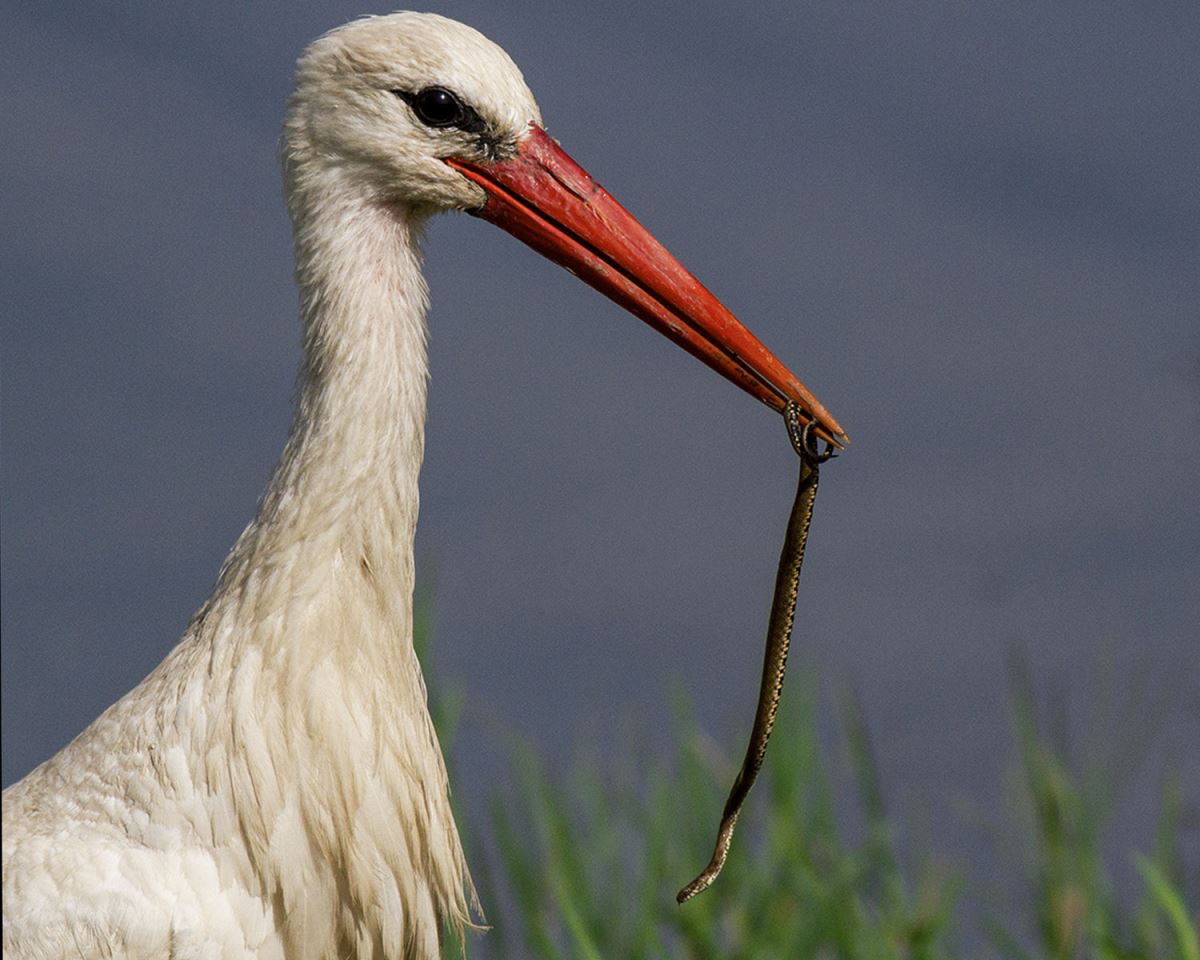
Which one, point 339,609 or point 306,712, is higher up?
point 339,609

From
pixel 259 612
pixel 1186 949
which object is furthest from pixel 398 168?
pixel 1186 949

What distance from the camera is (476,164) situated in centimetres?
290

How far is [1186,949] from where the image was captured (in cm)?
358

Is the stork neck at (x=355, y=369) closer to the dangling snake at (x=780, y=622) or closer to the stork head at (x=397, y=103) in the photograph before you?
the stork head at (x=397, y=103)

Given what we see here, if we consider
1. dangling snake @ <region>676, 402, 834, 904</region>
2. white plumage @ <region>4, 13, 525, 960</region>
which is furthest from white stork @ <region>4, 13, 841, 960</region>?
dangling snake @ <region>676, 402, 834, 904</region>

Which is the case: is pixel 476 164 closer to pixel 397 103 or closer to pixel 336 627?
pixel 397 103

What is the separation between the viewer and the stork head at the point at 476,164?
9.19 feet

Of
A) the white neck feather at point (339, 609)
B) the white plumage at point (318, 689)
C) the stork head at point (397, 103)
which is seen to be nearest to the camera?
the white plumage at point (318, 689)

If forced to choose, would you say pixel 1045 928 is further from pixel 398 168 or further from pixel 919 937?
pixel 398 168

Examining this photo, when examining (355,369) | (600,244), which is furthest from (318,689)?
(600,244)

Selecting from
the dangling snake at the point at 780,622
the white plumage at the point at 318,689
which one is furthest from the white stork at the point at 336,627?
the dangling snake at the point at 780,622

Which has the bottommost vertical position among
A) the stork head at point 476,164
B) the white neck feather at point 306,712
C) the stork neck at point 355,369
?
the white neck feather at point 306,712

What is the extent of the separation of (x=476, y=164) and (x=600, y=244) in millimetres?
272

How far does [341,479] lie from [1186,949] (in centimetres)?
227
